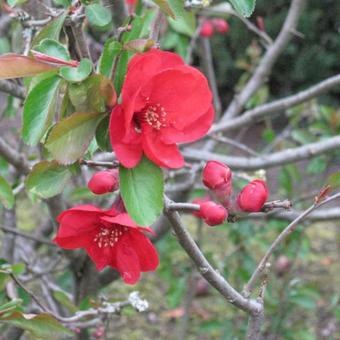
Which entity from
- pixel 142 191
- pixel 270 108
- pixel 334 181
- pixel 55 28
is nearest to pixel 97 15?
pixel 55 28

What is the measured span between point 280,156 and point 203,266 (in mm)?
1069

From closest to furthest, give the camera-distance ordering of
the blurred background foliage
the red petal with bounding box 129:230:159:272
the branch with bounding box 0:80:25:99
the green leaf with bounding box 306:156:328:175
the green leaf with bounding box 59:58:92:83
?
1. the green leaf with bounding box 59:58:92:83
2. the red petal with bounding box 129:230:159:272
3. the branch with bounding box 0:80:25:99
4. the blurred background foliage
5. the green leaf with bounding box 306:156:328:175

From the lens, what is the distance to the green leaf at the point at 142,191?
82 cm

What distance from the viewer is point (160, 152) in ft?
2.74

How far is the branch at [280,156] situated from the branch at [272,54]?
35 centimetres

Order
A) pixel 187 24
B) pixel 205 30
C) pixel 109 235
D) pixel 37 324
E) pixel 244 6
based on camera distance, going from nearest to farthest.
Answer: pixel 244 6, pixel 109 235, pixel 37 324, pixel 187 24, pixel 205 30

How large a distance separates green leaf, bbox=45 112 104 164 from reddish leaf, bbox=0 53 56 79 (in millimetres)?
65

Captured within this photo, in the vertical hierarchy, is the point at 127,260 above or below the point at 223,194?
below

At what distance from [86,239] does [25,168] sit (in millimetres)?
547

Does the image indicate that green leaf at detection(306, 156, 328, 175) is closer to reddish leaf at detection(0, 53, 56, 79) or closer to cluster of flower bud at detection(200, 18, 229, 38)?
cluster of flower bud at detection(200, 18, 229, 38)

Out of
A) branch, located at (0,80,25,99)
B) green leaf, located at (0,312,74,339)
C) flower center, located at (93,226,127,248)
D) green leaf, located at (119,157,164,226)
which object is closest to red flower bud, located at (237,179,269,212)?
green leaf, located at (119,157,164,226)

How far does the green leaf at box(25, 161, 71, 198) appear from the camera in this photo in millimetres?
958

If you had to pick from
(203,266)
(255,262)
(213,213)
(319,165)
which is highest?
(213,213)

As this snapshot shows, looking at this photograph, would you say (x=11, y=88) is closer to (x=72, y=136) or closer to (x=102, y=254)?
(x=102, y=254)
